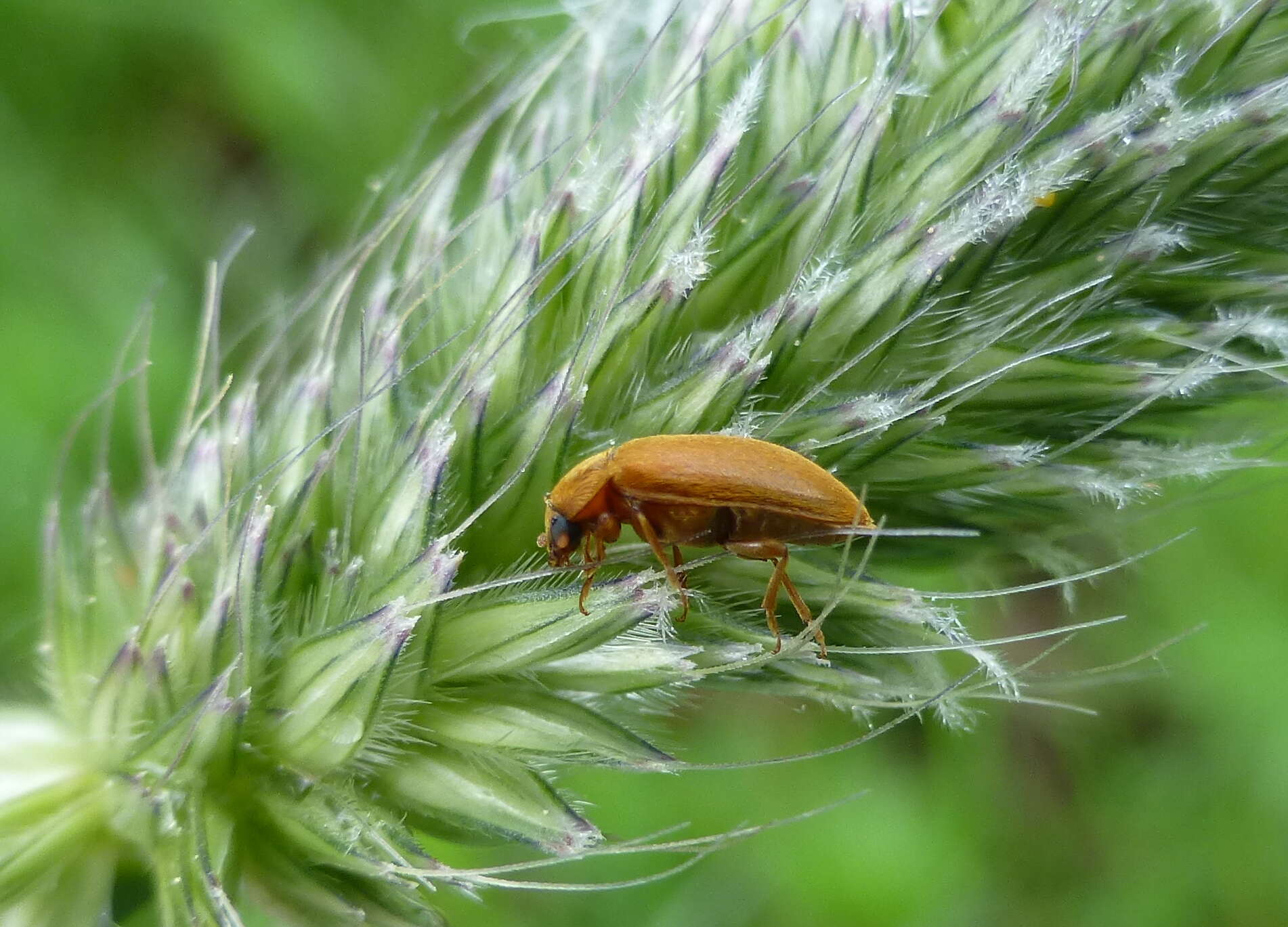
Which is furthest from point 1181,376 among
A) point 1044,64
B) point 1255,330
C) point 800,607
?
point 800,607

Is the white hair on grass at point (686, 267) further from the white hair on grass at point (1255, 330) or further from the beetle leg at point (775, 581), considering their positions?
the white hair on grass at point (1255, 330)

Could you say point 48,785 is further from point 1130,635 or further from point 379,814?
point 1130,635

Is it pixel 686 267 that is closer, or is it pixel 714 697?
pixel 686 267

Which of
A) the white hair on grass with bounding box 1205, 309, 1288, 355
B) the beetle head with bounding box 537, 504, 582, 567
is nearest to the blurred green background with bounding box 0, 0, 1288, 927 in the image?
the white hair on grass with bounding box 1205, 309, 1288, 355

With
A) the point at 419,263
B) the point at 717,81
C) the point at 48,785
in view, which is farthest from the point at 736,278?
the point at 48,785

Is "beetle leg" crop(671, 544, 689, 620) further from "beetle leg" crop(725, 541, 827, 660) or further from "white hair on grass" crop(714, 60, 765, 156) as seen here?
"white hair on grass" crop(714, 60, 765, 156)

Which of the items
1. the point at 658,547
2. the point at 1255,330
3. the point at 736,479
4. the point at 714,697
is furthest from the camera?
the point at 714,697

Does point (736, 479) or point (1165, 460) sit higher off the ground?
point (736, 479)

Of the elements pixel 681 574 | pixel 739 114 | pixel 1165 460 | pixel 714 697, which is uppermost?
pixel 739 114

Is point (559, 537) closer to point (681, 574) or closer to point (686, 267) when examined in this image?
point (681, 574)
